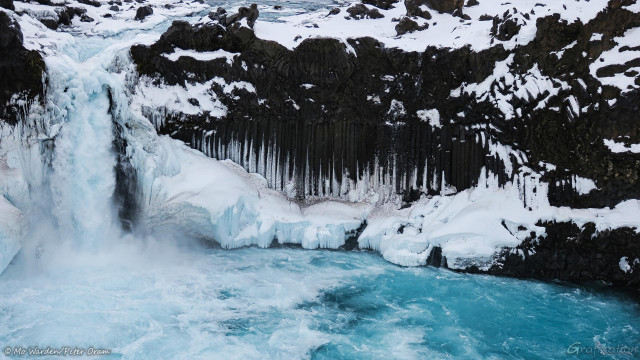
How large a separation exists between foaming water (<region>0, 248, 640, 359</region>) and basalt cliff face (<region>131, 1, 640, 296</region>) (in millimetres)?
1788

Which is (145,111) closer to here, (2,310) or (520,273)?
(2,310)

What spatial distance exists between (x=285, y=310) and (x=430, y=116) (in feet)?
27.4

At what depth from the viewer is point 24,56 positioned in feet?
50.1

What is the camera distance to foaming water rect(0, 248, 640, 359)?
11.6m

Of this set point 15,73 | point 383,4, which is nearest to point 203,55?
point 15,73

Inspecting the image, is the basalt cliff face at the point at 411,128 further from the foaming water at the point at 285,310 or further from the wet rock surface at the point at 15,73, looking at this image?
the foaming water at the point at 285,310

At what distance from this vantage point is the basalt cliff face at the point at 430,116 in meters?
14.9

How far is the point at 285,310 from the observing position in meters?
13.3

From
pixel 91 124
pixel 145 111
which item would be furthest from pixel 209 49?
pixel 91 124

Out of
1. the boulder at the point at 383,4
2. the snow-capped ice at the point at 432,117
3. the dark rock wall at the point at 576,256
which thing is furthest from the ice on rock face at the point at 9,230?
the boulder at the point at 383,4

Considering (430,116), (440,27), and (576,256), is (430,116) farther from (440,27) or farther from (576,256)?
(576,256)

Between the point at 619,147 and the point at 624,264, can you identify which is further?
the point at 624,264

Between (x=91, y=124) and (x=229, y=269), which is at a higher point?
(x=91, y=124)

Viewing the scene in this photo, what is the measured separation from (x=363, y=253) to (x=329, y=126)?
183 inches
